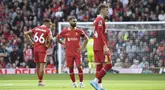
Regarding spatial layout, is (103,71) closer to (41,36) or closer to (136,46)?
(41,36)

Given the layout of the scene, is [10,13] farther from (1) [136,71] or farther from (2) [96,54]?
(2) [96,54]

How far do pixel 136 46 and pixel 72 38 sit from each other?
420 inches

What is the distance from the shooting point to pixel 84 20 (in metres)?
34.5

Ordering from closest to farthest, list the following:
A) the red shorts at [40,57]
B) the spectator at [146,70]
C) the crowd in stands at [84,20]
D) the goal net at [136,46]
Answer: the red shorts at [40,57]
the goal net at [136,46]
the spectator at [146,70]
the crowd in stands at [84,20]

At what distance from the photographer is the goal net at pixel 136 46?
30.1 metres

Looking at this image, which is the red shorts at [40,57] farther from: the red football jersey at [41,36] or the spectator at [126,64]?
the spectator at [126,64]

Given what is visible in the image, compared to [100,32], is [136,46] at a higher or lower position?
lower

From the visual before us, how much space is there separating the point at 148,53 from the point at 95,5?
6385 millimetres

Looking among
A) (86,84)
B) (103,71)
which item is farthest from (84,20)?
(103,71)

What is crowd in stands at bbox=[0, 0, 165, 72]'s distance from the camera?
30.4 m

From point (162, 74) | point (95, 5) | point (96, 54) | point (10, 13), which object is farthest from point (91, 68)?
point (96, 54)

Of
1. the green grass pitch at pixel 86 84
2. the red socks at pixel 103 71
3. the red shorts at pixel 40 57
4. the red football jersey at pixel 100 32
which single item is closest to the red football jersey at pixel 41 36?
the red shorts at pixel 40 57

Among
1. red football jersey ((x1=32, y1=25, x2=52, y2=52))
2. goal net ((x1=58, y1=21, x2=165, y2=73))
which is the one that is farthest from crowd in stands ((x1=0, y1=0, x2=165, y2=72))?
red football jersey ((x1=32, y1=25, x2=52, y2=52))

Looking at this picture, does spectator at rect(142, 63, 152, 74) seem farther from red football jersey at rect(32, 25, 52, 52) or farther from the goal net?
red football jersey at rect(32, 25, 52, 52)
